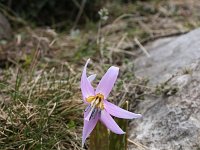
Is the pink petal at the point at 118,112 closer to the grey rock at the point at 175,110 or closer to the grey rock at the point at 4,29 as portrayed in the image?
the grey rock at the point at 175,110

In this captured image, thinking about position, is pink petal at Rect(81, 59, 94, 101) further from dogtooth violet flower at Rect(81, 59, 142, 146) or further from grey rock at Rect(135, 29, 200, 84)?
grey rock at Rect(135, 29, 200, 84)

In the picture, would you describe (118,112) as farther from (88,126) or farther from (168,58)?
(168,58)

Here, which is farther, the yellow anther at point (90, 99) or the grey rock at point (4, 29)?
the grey rock at point (4, 29)

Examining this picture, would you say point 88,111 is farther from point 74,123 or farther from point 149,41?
point 149,41

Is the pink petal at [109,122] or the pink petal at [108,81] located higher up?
the pink petal at [108,81]

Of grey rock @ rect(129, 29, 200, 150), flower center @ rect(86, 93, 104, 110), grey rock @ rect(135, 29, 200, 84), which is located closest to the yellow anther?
Answer: flower center @ rect(86, 93, 104, 110)

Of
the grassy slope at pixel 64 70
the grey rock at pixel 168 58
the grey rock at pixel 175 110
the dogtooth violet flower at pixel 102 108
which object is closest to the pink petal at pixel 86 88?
the dogtooth violet flower at pixel 102 108

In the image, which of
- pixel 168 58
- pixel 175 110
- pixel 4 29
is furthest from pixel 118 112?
pixel 4 29
